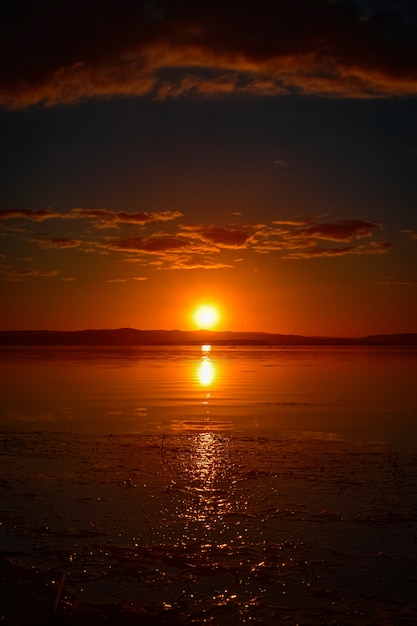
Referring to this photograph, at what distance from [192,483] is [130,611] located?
23.4ft

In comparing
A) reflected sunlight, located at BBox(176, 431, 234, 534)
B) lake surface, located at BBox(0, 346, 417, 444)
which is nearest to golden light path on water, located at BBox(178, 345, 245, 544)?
reflected sunlight, located at BBox(176, 431, 234, 534)

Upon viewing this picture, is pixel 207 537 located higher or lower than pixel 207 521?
lower

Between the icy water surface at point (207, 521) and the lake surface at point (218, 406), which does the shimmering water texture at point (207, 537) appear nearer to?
the icy water surface at point (207, 521)

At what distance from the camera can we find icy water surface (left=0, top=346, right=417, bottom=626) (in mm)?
9109

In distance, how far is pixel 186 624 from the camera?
27.8 ft

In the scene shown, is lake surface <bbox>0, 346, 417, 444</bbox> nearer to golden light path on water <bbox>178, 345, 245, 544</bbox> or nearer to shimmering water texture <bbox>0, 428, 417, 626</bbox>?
golden light path on water <bbox>178, 345, 245, 544</bbox>

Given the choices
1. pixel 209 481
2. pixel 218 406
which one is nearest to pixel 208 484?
pixel 209 481

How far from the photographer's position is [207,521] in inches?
500

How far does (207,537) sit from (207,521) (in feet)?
2.85

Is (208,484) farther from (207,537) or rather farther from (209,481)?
(207,537)

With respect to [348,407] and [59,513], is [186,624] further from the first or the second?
[348,407]

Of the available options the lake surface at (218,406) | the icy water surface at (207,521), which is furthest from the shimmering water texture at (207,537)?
the lake surface at (218,406)

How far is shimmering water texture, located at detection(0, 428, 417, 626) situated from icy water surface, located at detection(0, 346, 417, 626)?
35 mm

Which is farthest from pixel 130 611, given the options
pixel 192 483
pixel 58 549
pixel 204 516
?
pixel 192 483
